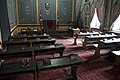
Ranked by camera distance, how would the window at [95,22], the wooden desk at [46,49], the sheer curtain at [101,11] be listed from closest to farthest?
the wooden desk at [46,49]
the sheer curtain at [101,11]
the window at [95,22]

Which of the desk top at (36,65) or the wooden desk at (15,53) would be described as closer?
the desk top at (36,65)

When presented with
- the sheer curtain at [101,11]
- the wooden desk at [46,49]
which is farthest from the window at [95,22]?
the wooden desk at [46,49]

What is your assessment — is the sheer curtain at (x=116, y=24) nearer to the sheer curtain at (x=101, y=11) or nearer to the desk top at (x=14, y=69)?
the sheer curtain at (x=101, y=11)

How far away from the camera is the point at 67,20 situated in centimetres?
773

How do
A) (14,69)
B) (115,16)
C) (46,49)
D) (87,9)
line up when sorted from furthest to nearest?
(87,9)
(115,16)
(46,49)
(14,69)

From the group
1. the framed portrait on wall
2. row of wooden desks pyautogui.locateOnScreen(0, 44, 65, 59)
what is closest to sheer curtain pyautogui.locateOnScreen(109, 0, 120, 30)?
the framed portrait on wall

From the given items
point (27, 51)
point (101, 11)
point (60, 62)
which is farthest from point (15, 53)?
point (101, 11)

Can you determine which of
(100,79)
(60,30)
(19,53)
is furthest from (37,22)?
(100,79)

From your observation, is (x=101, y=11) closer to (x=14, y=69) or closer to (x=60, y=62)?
(x=60, y=62)

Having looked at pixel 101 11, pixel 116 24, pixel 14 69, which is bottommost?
pixel 14 69

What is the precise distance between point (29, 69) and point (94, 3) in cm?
523

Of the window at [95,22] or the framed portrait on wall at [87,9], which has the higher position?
the framed portrait on wall at [87,9]

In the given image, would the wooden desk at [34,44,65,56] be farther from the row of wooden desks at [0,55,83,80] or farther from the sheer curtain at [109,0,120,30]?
the sheer curtain at [109,0,120,30]

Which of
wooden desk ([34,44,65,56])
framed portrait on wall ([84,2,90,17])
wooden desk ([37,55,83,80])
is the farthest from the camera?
framed portrait on wall ([84,2,90,17])
